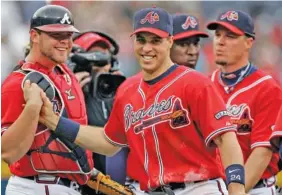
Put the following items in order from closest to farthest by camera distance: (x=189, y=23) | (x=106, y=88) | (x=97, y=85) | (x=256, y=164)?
(x=256, y=164) → (x=97, y=85) → (x=106, y=88) → (x=189, y=23)

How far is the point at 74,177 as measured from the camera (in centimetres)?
642

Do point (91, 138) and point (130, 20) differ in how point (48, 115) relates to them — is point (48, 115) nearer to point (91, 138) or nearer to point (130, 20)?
point (91, 138)

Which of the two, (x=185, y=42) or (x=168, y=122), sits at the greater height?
(x=185, y=42)

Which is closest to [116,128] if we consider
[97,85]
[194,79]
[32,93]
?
[32,93]

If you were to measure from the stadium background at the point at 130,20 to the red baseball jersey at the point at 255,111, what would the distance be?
5.71m

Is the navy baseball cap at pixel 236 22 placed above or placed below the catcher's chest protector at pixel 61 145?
above

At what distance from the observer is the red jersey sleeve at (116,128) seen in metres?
6.18

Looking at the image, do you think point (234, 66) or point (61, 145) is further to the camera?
point (234, 66)

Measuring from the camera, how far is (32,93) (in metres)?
5.88

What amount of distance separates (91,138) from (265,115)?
140 cm

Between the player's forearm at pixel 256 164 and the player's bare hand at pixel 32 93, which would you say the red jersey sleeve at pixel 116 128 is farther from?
the player's forearm at pixel 256 164

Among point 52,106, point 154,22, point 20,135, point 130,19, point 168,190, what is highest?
point 154,22

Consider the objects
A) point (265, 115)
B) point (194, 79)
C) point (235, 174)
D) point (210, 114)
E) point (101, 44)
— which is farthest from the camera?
point (101, 44)

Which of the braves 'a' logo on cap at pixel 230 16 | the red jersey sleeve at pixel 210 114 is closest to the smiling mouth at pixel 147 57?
the red jersey sleeve at pixel 210 114
